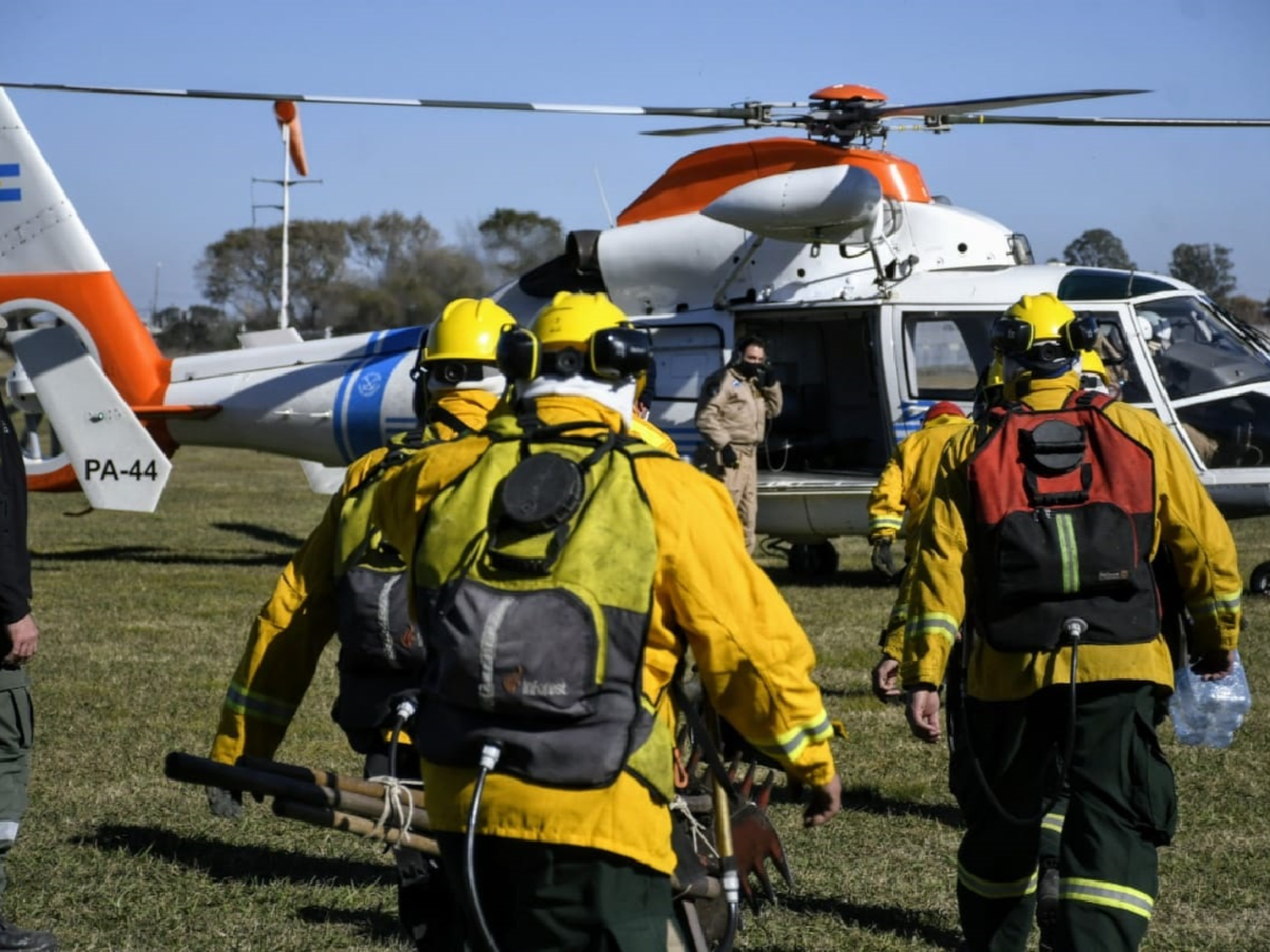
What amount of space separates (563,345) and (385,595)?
112 cm

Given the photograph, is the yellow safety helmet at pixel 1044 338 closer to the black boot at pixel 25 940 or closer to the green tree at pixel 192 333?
the black boot at pixel 25 940

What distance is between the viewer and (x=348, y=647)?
3.99 meters

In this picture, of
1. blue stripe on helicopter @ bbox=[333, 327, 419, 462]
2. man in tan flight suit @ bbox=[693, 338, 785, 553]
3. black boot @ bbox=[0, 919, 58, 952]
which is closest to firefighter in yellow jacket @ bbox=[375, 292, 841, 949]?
black boot @ bbox=[0, 919, 58, 952]

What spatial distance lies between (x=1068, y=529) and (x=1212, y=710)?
1925 millimetres

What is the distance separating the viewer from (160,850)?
5.82 meters

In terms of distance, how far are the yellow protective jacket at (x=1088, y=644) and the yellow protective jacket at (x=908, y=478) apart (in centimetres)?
222

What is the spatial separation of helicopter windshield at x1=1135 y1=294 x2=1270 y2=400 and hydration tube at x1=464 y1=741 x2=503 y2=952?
9077mm

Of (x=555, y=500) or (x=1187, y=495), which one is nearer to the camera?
(x=555, y=500)

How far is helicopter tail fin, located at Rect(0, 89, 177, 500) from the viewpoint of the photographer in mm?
13375

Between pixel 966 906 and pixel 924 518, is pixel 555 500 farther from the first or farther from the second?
pixel 966 906

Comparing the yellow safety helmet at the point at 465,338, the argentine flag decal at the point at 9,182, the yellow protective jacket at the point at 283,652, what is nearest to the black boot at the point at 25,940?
the yellow protective jacket at the point at 283,652

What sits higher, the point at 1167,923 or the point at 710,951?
the point at 710,951

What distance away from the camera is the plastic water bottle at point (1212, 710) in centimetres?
515

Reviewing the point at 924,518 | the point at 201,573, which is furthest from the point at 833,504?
the point at 924,518
